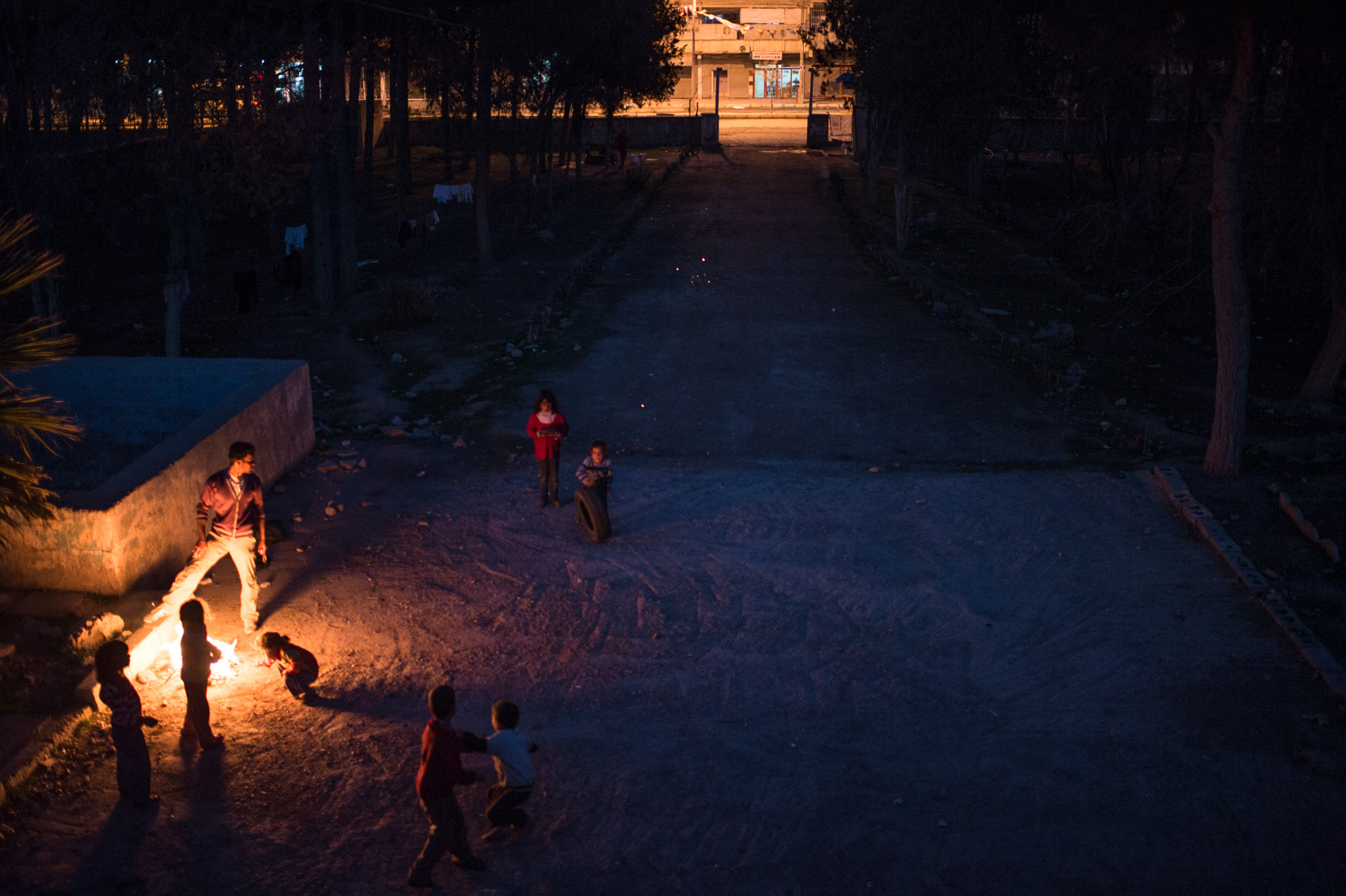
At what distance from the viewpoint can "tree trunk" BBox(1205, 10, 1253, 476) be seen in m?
10.7

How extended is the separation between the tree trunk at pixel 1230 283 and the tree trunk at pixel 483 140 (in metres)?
14.8

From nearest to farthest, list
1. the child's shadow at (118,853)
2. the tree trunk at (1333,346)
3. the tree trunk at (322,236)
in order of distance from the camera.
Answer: the child's shadow at (118,853) < the tree trunk at (1333,346) < the tree trunk at (322,236)

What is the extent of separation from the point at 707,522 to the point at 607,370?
5524 mm

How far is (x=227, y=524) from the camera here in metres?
7.34

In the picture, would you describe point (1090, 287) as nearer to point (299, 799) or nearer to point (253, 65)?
point (253, 65)

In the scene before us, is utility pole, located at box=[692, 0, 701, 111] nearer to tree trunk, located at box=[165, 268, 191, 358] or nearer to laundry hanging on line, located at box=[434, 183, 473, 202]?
laundry hanging on line, located at box=[434, 183, 473, 202]

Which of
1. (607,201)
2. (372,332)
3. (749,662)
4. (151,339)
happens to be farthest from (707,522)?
(607,201)

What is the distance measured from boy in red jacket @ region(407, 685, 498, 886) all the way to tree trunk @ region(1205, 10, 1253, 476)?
31.8 ft

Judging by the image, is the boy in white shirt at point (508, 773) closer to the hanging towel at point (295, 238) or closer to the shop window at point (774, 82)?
the hanging towel at point (295, 238)

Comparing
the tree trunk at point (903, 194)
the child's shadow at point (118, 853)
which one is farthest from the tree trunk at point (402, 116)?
the child's shadow at point (118, 853)

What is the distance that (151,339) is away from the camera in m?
17.4

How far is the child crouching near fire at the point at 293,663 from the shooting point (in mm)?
6773

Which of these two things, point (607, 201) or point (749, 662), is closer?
point (749, 662)

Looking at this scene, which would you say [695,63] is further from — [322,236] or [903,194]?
[322,236]
